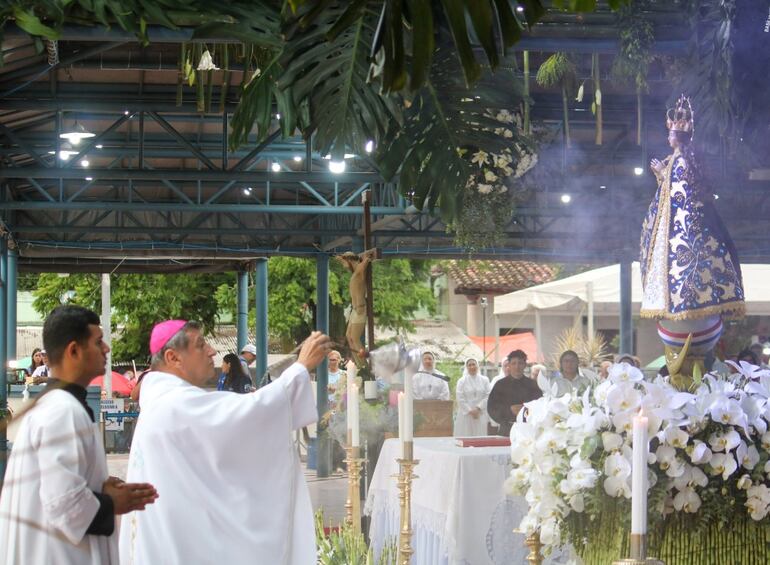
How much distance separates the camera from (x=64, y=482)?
12.5 feet

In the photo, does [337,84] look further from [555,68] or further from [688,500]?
[555,68]

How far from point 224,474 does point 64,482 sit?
3.79 ft

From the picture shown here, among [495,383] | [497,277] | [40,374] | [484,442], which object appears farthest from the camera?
[497,277]

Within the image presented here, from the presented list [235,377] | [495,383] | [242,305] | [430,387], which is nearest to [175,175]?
[235,377]

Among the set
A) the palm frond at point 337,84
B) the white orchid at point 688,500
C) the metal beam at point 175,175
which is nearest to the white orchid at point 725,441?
the white orchid at point 688,500

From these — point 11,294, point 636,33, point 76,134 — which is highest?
point 76,134

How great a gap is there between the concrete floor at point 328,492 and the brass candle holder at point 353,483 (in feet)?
15.3

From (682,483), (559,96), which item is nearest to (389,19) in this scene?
(682,483)

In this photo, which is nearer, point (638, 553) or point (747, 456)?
point (638, 553)

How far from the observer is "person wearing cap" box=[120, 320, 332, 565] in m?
4.89

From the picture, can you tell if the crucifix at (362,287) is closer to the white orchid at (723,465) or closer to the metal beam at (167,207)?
the white orchid at (723,465)

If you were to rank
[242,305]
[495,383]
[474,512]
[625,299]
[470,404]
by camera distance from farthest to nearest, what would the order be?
[242,305] < [625,299] < [470,404] < [495,383] < [474,512]

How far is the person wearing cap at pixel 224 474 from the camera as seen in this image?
16.0 feet

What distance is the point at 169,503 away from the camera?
16.1 ft
